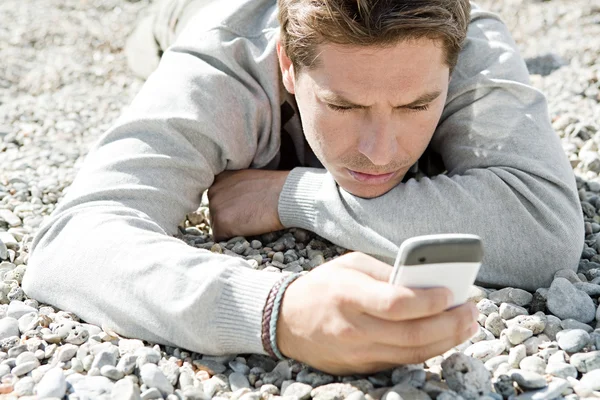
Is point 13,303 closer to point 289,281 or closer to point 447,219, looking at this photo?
point 289,281

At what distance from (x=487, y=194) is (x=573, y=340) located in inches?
25.1

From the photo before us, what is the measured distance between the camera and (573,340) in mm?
2184

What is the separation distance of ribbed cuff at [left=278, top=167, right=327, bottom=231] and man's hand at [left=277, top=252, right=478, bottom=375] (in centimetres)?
92

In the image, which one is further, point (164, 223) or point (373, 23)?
point (164, 223)

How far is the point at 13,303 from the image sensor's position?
2541 mm

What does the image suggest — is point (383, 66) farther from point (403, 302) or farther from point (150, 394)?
point (150, 394)

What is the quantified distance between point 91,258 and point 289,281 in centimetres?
70

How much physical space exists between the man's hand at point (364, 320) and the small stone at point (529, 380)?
19 cm

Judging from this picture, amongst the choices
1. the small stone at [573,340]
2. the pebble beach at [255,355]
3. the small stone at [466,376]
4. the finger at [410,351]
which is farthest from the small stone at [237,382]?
the small stone at [573,340]

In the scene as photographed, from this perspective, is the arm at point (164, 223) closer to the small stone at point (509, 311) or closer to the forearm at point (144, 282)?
the forearm at point (144, 282)

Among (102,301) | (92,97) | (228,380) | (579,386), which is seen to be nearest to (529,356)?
(579,386)

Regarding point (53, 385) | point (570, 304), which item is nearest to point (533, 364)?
point (570, 304)

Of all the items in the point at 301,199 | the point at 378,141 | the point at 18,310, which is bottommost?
the point at 18,310

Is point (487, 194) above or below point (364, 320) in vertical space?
below
